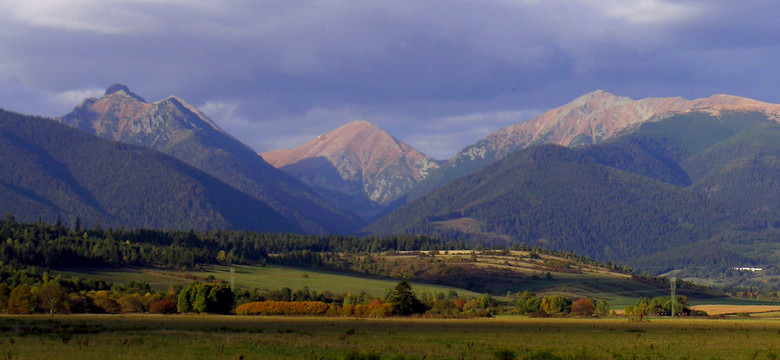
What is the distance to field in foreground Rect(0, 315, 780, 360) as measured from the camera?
6819cm

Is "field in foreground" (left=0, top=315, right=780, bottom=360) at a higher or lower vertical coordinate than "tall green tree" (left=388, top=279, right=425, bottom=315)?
lower

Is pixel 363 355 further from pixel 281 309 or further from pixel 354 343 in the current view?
pixel 281 309

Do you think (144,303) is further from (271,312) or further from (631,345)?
(631,345)

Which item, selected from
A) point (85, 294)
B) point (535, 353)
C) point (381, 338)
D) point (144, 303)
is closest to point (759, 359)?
point (535, 353)

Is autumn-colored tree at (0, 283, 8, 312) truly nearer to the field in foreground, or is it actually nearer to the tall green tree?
the field in foreground

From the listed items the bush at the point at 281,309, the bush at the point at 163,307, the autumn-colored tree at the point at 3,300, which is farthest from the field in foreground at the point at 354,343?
the bush at the point at 281,309

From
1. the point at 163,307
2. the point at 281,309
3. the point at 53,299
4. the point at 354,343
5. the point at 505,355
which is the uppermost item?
the point at 53,299

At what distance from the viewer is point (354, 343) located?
8088 centimetres

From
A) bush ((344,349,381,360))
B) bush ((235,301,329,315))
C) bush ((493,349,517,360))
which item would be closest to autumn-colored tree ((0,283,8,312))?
bush ((235,301,329,315))

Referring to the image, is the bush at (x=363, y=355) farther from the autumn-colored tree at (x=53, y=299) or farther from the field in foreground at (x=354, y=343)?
the autumn-colored tree at (x=53, y=299)

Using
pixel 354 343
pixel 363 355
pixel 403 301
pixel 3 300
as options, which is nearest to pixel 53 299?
pixel 3 300

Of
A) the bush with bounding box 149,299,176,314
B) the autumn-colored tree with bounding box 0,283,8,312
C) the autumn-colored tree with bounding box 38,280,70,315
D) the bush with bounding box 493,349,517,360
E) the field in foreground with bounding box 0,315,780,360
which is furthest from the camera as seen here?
the bush with bounding box 149,299,176,314

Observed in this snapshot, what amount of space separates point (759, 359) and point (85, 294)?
138 m

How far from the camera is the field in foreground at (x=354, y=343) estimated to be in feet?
224
